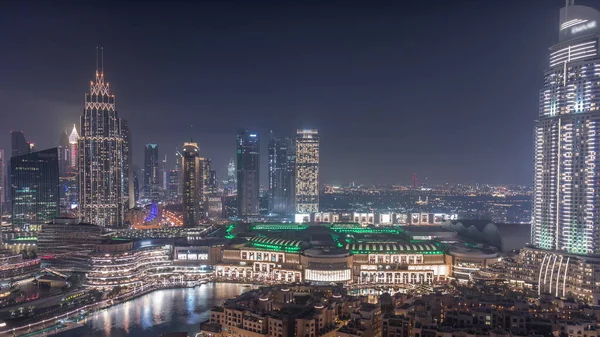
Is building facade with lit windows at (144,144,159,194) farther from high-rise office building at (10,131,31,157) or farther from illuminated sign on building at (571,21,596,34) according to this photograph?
illuminated sign on building at (571,21,596,34)

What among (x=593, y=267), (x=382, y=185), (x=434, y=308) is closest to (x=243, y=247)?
(x=434, y=308)

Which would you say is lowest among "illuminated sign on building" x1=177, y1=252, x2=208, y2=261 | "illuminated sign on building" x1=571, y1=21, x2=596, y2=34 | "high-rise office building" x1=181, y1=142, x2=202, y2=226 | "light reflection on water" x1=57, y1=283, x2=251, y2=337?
"light reflection on water" x1=57, y1=283, x2=251, y2=337

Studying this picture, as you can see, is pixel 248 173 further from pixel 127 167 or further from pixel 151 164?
pixel 151 164

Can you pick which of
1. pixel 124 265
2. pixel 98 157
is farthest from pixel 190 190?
pixel 124 265

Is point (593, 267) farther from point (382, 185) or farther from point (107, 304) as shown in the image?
point (382, 185)

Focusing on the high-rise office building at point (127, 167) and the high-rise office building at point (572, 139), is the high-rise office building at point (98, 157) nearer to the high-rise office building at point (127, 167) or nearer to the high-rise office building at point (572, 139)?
the high-rise office building at point (127, 167)

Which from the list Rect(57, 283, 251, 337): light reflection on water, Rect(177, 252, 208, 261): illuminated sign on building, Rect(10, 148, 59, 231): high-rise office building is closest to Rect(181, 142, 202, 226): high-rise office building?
Rect(10, 148, 59, 231): high-rise office building
